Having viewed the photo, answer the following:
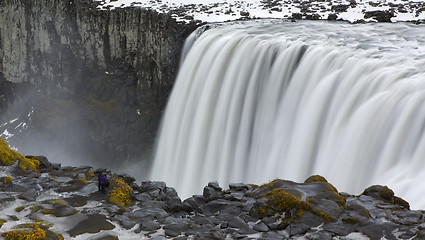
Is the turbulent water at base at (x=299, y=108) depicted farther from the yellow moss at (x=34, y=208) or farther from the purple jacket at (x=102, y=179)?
the yellow moss at (x=34, y=208)

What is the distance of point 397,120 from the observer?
51.6 feet

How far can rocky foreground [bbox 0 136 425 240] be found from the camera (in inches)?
443

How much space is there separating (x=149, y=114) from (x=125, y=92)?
3194mm

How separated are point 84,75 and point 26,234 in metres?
30.4

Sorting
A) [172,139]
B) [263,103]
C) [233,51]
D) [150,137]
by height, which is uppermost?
[233,51]

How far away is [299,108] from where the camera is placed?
792 inches

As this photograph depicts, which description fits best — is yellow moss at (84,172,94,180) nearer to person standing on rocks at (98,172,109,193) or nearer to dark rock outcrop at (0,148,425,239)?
dark rock outcrop at (0,148,425,239)

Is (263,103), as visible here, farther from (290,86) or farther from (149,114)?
(149,114)

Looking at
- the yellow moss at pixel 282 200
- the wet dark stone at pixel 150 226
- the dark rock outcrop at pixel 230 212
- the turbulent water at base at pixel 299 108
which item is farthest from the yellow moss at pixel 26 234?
the turbulent water at base at pixel 299 108

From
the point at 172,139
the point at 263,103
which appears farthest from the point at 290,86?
the point at 172,139

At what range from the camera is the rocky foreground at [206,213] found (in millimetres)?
11242

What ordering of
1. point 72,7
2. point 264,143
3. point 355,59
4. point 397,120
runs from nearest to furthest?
1. point 397,120
2. point 355,59
3. point 264,143
4. point 72,7

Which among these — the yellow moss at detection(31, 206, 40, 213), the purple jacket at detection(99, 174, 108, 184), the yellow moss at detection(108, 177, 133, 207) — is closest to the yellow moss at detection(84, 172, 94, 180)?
the yellow moss at detection(108, 177, 133, 207)

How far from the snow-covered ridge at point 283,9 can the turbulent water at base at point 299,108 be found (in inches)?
85.8
